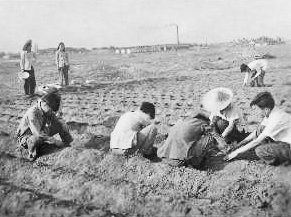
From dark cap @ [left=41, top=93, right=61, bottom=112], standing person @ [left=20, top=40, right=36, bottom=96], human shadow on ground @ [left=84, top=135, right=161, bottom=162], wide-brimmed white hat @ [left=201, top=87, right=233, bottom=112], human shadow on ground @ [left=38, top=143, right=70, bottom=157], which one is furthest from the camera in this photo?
standing person @ [left=20, top=40, right=36, bottom=96]

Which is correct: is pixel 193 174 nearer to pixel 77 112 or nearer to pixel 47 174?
pixel 47 174

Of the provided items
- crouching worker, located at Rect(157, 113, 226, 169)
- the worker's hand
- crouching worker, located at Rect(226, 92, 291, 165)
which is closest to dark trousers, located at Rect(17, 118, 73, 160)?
crouching worker, located at Rect(157, 113, 226, 169)

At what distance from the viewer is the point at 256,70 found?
415 inches

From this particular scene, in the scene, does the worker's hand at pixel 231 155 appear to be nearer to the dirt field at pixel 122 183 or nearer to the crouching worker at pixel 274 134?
the dirt field at pixel 122 183

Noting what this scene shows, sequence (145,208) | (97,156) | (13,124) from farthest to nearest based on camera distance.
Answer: (13,124) → (97,156) → (145,208)

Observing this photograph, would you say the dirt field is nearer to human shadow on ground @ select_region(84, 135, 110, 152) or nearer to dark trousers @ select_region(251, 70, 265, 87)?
human shadow on ground @ select_region(84, 135, 110, 152)

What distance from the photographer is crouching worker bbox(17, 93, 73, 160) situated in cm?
531

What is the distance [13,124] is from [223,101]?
13.4 feet

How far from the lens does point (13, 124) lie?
746 cm

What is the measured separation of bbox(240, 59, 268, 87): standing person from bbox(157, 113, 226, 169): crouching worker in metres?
6.05

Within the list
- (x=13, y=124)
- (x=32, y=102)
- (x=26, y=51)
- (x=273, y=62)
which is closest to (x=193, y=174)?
(x=13, y=124)

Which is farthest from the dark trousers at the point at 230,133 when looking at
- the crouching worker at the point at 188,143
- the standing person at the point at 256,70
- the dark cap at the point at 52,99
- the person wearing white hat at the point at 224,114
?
the standing person at the point at 256,70

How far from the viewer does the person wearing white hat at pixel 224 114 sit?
512 cm

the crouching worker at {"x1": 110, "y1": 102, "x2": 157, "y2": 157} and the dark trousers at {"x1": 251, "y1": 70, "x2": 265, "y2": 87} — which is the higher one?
the dark trousers at {"x1": 251, "y1": 70, "x2": 265, "y2": 87}
